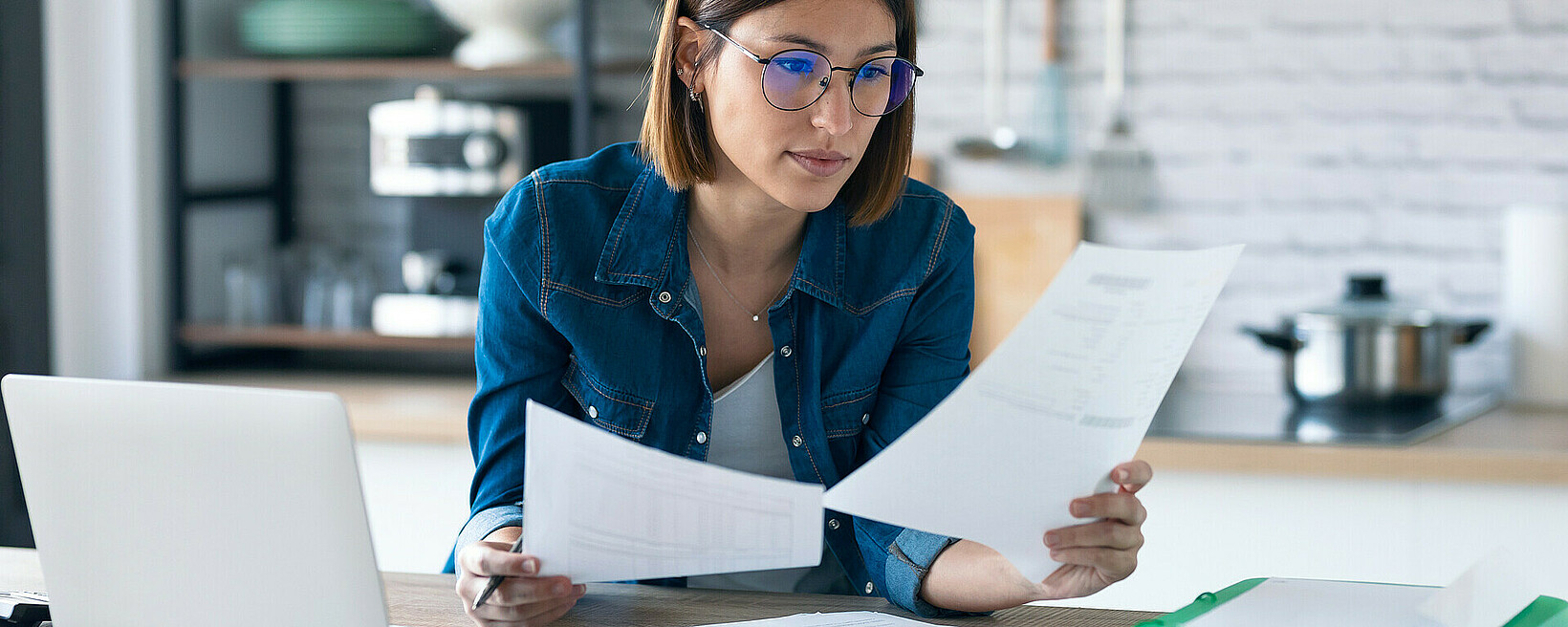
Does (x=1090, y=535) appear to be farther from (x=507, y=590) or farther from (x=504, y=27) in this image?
(x=504, y=27)

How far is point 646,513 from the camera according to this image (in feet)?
2.93

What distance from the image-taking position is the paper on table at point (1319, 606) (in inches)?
37.5

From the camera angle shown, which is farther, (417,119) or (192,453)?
(417,119)

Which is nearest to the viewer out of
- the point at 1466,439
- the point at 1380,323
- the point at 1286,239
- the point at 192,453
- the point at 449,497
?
the point at 192,453

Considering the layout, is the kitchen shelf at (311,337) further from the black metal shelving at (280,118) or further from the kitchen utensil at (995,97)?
the kitchen utensil at (995,97)

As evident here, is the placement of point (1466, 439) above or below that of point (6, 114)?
below

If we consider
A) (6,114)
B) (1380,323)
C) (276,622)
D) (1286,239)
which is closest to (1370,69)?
(1286,239)

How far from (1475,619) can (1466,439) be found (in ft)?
4.05

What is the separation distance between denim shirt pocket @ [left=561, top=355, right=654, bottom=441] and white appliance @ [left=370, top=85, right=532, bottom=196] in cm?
142

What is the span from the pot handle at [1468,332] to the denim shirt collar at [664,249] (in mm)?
1434

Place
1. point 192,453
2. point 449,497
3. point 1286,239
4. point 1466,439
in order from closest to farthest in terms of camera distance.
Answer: point 192,453 → point 1466,439 → point 449,497 → point 1286,239

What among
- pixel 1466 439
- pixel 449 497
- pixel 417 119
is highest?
pixel 417 119

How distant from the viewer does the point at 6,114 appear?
8.16ft

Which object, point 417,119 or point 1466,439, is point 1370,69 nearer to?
point 1466,439
